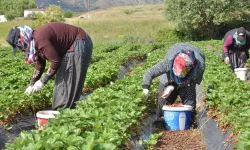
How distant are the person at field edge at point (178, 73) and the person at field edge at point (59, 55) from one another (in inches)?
36.6

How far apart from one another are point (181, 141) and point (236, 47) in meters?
4.24

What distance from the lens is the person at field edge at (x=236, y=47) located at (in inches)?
→ 336

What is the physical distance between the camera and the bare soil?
509 centimetres

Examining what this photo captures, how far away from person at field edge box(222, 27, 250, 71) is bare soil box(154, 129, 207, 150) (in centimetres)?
346

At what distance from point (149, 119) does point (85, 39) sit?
192 cm

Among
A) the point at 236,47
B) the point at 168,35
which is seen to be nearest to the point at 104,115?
the point at 236,47

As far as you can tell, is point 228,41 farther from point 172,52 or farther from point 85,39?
point 85,39

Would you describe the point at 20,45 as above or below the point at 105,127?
above

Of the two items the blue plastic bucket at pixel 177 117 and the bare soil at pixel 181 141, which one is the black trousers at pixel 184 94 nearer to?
the blue plastic bucket at pixel 177 117

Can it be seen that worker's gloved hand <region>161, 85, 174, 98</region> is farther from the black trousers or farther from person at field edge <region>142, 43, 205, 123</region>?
the black trousers

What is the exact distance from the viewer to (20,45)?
4629mm

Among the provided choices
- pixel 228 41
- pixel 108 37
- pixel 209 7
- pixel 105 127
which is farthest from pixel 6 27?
pixel 105 127

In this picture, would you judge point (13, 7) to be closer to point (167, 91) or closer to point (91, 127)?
point (167, 91)

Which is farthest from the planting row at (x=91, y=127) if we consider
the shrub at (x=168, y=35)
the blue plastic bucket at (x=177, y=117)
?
the shrub at (x=168, y=35)
